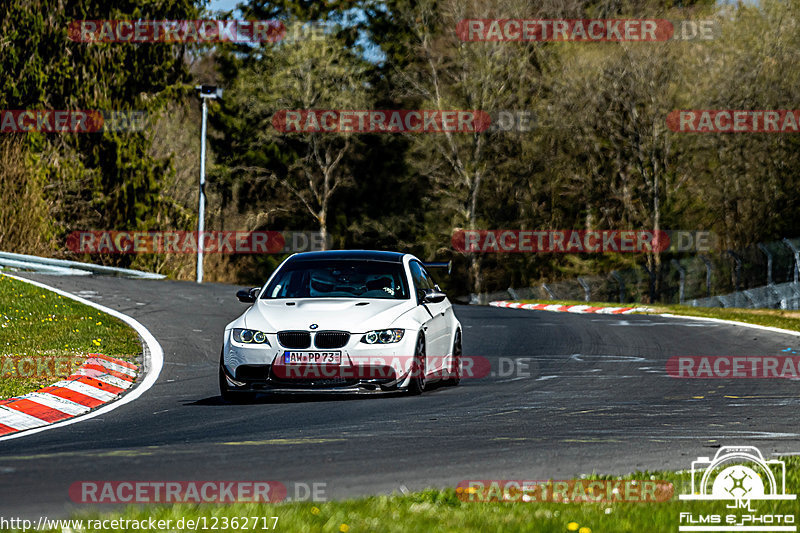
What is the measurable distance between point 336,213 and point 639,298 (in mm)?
23034

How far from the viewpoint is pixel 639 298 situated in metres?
44.7

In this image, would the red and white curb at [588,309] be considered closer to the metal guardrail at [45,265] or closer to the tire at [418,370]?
the metal guardrail at [45,265]

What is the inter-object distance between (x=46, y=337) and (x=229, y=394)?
20.4 ft

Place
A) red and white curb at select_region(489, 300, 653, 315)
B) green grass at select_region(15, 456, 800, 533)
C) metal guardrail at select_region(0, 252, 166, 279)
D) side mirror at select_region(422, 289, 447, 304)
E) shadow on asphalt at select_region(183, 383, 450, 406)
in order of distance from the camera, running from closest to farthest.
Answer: green grass at select_region(15, 456, 800, 533), shadow on asphalt at select_region(183, 383, 450, 406), side mirror at select_region(422, 289, 447, 304), metal guardrail at select_region(0, 252, 166, 279), red and white curb at select_region(489, 300, 653, 315)

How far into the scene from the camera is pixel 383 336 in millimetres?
12094

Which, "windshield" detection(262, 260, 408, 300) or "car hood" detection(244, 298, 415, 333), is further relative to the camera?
"windshield" detection(262, 260, 408, 300)

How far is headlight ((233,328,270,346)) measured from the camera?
1198 cm

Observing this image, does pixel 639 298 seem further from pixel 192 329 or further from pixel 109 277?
pixel 192 329

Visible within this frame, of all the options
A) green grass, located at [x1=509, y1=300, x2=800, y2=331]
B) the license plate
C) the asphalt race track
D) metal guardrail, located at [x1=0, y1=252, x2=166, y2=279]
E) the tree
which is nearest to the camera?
the asphalt race track

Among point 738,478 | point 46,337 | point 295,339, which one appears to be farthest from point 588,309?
point 738,478

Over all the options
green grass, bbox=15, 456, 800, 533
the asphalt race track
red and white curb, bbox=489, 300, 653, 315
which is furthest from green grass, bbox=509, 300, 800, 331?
green grass, bbox=15, 456, 800, 533

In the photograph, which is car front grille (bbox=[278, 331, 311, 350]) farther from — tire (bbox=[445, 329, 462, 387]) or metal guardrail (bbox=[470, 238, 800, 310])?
metal guardrail (bbox=[470, 238, 800, 310])

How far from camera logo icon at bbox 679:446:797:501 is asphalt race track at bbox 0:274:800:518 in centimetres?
45

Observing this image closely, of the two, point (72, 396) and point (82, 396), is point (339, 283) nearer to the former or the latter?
point (82, 396)
